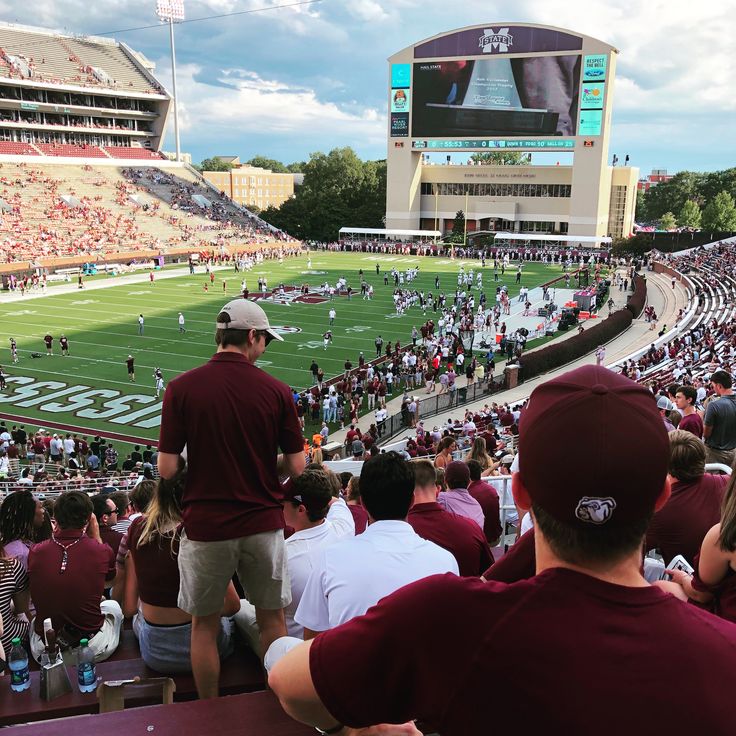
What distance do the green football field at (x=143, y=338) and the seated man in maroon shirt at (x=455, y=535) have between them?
1606 cm

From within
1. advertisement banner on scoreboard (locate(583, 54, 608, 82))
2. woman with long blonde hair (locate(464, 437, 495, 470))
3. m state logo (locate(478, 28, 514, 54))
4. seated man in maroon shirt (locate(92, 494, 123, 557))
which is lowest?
seated man in maroon shirt (locate(92, 494, 123, 557))

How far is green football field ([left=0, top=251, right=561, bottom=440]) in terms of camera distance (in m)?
20.8

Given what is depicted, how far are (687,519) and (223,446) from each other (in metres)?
2.59

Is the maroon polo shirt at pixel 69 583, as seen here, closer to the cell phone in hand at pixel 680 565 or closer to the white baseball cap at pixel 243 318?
the white baseball cap at pixel 243 318

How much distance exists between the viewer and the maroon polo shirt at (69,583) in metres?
3.74

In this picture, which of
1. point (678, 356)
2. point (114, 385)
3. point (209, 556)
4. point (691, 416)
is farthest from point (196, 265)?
point (209, 556)

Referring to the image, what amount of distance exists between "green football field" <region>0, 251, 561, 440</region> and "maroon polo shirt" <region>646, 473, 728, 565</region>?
16.4m

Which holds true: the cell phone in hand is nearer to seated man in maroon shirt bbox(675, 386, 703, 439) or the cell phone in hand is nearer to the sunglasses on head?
the sunglasses on head

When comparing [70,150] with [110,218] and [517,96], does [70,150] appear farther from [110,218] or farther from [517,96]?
[517,96]

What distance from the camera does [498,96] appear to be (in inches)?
2852

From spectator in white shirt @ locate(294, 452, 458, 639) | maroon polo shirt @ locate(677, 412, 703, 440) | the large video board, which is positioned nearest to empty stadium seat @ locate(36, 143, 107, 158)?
the large video board

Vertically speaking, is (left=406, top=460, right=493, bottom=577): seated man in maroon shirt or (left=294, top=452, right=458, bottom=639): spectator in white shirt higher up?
(left=294, top=452, right=458, bottom=639): spectator in white shirt

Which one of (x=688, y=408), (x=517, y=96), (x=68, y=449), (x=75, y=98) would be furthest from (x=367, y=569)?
(x=75, y=98)

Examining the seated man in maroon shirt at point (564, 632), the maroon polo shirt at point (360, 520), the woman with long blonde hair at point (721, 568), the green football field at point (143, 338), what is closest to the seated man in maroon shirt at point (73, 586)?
the maroon polo shirt at point (360, 520)
